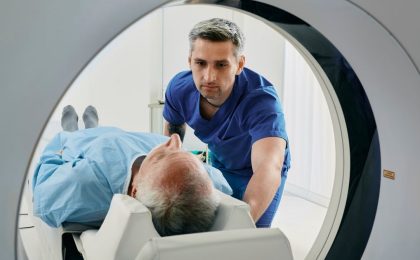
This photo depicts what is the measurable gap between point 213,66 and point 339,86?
2.50 feet

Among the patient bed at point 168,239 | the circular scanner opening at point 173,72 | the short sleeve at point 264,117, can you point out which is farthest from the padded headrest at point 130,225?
the circular scanner opening at point 173,72

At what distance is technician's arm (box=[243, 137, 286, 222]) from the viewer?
152cm

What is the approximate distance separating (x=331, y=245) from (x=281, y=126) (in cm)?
69

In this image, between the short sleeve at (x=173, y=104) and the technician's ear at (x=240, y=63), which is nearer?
the technician's ear at (x=240, y=63)

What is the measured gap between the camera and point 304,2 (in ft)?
2.44

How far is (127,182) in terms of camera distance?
146 centimetres

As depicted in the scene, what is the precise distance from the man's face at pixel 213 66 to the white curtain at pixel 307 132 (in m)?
1.78

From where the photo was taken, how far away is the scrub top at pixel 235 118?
171 centimetres

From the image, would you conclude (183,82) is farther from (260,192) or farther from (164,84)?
(164,84)

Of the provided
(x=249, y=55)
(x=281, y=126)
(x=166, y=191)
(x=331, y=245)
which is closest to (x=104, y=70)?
(x=249, y=55)

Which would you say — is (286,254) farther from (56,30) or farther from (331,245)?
A: (56,30)

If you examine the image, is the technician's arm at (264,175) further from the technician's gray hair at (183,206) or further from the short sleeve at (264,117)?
the technician's gray hair at (183,206)

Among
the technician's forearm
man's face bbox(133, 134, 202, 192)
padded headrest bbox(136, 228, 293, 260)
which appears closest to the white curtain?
the technician's forearm

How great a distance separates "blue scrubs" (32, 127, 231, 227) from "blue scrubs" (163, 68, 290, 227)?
0.63 feet
